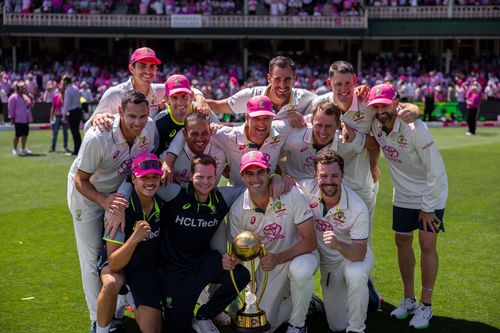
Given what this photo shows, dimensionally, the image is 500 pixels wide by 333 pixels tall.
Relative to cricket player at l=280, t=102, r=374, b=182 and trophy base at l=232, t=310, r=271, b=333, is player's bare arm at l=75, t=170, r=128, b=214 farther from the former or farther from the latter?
cricket player at l=280, t=102, r=374, b=182

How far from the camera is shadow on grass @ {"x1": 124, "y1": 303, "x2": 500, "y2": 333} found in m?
6.41

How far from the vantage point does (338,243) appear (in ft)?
19.3

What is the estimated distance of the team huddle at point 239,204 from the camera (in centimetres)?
598

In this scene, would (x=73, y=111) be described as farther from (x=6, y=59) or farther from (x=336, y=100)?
(x=6, y=59)

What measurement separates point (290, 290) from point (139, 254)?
141 centimetres

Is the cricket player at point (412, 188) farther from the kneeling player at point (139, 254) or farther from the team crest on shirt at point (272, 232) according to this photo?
the kneeling player at point (139, 254)

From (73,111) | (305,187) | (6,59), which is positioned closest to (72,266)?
(305,187)

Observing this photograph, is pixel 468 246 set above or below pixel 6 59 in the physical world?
below

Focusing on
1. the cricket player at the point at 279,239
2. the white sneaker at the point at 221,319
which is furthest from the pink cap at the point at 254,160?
the white sneaker at the point at 221,319

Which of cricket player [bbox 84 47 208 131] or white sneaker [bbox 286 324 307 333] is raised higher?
cricket player [bbox 84 47 208 131]

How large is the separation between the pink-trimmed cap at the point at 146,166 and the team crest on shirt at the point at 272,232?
1.12 metres

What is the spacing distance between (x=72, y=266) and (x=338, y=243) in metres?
3.92

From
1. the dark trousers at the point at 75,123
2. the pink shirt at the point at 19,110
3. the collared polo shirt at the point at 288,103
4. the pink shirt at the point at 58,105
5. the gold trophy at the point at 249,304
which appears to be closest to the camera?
the gold trophy at the point at 249,304

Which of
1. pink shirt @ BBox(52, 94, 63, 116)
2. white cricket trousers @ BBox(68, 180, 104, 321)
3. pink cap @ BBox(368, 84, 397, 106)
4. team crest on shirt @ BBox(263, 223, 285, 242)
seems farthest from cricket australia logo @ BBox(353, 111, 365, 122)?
pink shirt @ BBox(52, 94, 63, 116)
